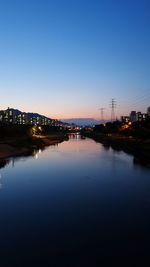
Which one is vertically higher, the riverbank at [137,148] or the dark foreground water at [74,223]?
the riverbank at [137,148]

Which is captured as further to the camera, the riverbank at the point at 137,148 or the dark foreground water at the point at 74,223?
the riverbank at the point at 137,148

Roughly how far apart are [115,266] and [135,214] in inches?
275

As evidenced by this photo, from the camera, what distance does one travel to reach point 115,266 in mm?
11398

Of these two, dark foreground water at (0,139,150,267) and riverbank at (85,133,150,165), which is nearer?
dark foreground water at (0,139,150,267)

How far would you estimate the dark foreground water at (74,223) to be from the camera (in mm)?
12305

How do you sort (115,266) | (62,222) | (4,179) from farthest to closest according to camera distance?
(4,179), (62,222), (115,266)

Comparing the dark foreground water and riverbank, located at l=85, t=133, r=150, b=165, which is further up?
riverbank, located at l=85, t=133, r=150, b=165

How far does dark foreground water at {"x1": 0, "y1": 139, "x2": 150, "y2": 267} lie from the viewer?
40.4ft

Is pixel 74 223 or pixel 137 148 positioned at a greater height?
pixel 137 148

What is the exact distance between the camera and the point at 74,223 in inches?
648

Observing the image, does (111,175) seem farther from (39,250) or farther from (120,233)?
(39,250)

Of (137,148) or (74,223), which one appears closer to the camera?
(74,223)

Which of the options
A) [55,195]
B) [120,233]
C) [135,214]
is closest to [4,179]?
[55,195]

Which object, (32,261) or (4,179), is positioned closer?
(32,261)
